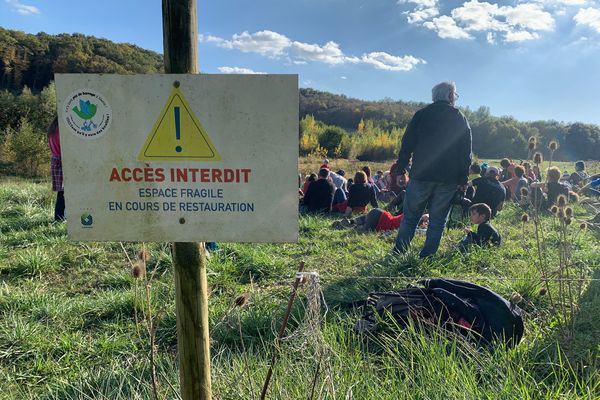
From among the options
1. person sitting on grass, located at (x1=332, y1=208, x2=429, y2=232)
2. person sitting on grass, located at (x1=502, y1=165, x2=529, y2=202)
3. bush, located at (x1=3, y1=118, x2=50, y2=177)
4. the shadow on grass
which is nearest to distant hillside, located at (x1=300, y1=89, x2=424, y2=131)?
bush, located at (x1=3, y1=118, x2=50, y2=177)

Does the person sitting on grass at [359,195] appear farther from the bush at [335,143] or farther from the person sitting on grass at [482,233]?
the bush at [335,143]

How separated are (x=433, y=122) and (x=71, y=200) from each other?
409 cm

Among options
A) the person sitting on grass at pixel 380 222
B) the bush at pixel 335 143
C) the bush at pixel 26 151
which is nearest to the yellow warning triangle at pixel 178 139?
the person sitting on grass at pixel 380 222

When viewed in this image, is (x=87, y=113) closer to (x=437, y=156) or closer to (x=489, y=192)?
(x=437, y=156)

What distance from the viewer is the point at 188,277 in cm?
148

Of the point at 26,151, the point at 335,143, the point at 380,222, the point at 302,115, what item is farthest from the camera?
the point at 302,115

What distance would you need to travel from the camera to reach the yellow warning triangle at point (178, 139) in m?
1.36

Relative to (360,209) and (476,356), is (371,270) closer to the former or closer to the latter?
(476,356)

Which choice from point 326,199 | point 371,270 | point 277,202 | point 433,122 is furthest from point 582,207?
point 277,202

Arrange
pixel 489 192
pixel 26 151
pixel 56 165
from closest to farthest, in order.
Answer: pixel 56 165 → pixel 489 192 → pixel 26 151

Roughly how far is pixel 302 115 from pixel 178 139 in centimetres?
5359

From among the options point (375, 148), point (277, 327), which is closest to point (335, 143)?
point (375, 148)

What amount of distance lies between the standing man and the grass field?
23.2 inches

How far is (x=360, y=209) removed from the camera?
27.2 ft
